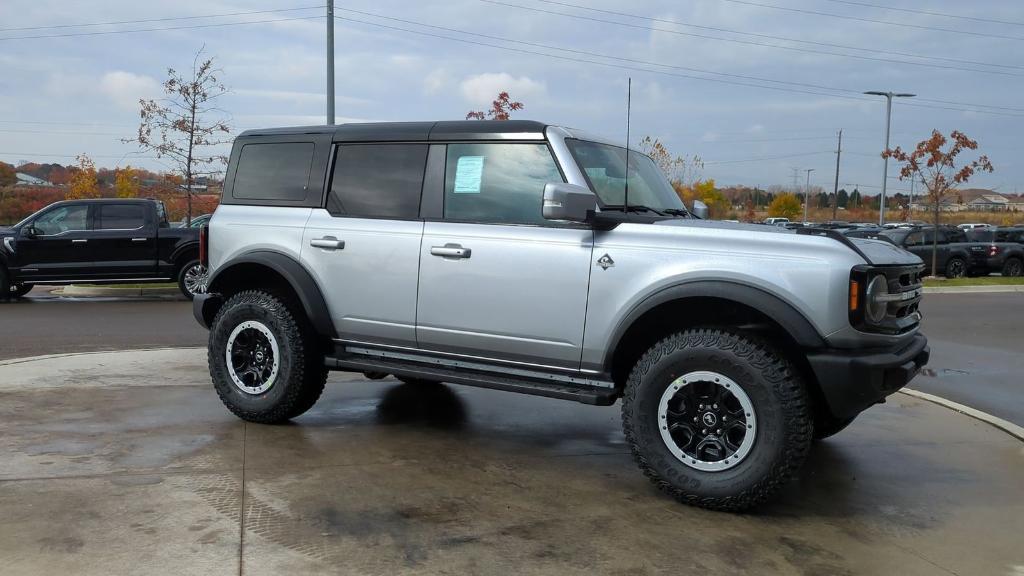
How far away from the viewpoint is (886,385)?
4.43 metres

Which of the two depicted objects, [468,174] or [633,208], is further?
[468,174]

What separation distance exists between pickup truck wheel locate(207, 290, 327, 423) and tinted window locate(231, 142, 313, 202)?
72 centimetres

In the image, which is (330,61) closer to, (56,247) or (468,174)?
(56,247)

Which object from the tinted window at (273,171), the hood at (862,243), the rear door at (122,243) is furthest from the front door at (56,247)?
the hood at (862,243)

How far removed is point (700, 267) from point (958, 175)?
25451mm

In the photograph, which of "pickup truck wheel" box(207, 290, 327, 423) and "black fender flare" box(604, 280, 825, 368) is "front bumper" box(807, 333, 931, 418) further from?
"pickup truck wheel" box(207, 290, 327, 423)

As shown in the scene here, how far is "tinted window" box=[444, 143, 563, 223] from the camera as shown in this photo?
532cm

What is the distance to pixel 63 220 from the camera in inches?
645

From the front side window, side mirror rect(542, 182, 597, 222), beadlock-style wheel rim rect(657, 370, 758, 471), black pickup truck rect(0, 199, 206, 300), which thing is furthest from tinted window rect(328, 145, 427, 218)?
A: the front side window

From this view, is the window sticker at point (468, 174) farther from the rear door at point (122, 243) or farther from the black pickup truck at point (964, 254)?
the black pickup truck at point (964, 254)

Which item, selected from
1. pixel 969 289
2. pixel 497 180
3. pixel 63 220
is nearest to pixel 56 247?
pixel 63 220

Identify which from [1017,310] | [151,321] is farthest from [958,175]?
[151,321]

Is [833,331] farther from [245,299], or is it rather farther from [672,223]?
[245,299]

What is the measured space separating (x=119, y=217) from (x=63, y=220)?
3.27ft
